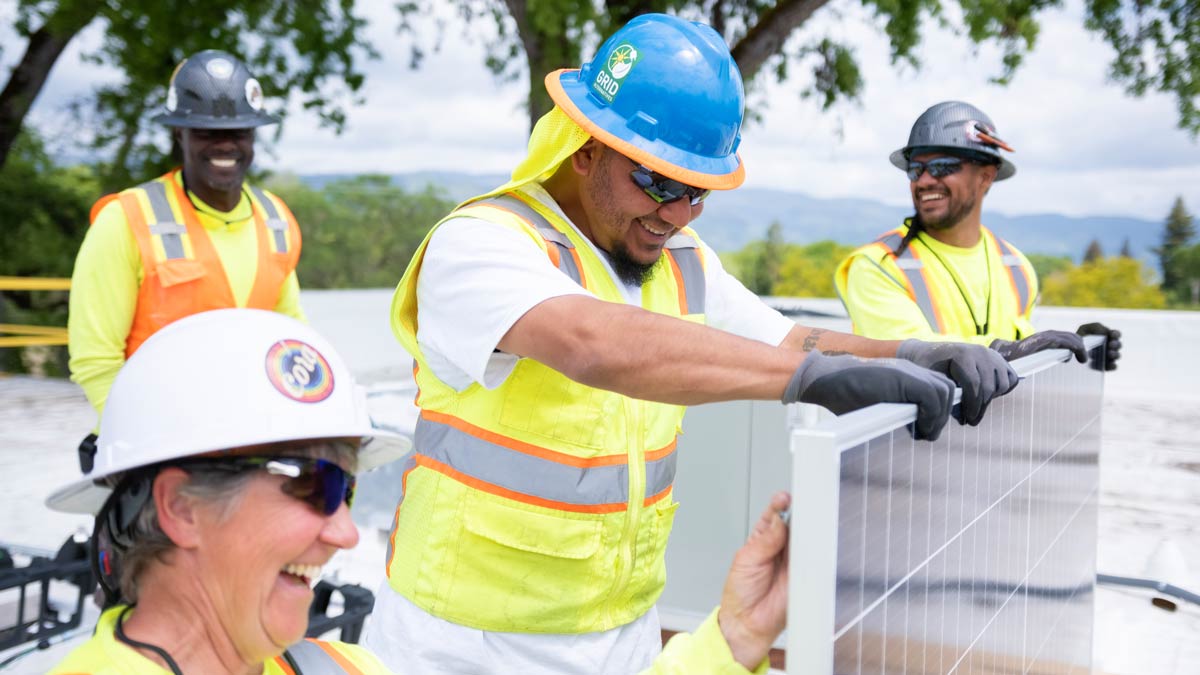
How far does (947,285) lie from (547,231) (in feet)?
7.77

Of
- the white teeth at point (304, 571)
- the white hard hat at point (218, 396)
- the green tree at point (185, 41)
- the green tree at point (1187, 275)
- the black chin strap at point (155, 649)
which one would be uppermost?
the green tree at point (185, 41)

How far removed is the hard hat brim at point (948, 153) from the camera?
4.33 m

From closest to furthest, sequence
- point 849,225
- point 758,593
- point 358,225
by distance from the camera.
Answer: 1. point 758,593
2. point 849,225
3. point 358,225

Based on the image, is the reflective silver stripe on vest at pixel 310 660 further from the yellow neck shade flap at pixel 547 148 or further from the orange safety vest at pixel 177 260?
the orange safety vest at pixel 177 260

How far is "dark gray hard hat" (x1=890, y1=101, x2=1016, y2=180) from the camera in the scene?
430 cm

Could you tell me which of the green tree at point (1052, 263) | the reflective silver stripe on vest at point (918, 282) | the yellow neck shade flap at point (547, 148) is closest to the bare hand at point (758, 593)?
the yellow neck shade flap at point (547, 148)

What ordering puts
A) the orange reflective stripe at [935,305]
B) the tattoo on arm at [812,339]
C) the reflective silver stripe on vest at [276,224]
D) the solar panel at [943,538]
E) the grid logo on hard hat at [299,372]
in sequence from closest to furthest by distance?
1. the solar panel at [943,538]
2. the grid logo on hard hat at [299,372]
3. the tattoo on arm at [812,339]
4. the orange reflective stripe at [935,305]
5. the reflective silver stripe on vest at [276,224]

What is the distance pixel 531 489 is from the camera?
2.38 meters

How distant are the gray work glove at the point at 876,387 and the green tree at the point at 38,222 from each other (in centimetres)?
1801

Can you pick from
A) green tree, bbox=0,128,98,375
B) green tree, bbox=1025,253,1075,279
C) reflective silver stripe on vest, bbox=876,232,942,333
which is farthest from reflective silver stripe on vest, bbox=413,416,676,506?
green tree, bbox=1025,253,1075,279

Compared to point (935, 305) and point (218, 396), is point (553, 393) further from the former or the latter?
point (935, 305)

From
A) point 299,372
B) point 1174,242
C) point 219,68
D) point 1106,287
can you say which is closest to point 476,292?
point 299,372

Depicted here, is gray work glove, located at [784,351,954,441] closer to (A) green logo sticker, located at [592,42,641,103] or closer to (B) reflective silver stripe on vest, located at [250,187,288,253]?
(A) green logo sticker, located at [592,42,641,103]

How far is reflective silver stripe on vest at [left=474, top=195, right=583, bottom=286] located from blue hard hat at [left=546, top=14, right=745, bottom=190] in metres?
0.21
